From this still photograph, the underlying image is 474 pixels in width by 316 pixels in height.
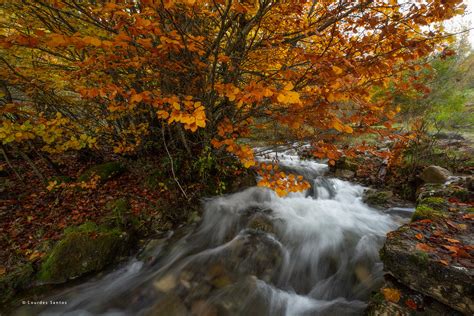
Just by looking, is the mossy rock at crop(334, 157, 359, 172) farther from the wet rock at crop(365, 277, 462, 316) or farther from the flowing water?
the wet rock at crop(365, 277, 462, 316)

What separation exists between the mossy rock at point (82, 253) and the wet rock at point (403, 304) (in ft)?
12.7

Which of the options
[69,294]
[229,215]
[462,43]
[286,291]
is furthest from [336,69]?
[462,43]

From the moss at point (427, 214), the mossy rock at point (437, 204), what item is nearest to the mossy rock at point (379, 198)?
the mossy rock at point (437, 204)

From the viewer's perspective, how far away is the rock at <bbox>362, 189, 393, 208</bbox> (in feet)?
18.1

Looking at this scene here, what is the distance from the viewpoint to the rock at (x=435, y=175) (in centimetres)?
500

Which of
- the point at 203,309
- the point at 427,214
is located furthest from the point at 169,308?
the point at 427,214

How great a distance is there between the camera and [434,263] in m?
2.14

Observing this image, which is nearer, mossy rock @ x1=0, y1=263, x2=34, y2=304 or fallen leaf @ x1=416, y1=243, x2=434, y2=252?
fallen leaf @ x1=416, y1=243, x2=434, y2=252

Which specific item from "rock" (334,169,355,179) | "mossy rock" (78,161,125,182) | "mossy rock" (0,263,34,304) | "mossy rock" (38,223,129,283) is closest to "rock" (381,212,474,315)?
"mossy rock" (38,223,129,283)

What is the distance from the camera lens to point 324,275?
3.82 meters

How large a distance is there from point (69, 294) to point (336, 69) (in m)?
4.63

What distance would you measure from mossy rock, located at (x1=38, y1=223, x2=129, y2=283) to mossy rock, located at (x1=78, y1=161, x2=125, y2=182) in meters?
1.77

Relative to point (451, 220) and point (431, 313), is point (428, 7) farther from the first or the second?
point (431, 313)

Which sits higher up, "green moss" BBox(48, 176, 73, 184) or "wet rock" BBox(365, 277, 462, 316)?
"green moss" BBox(48, 176, 73, 184)
